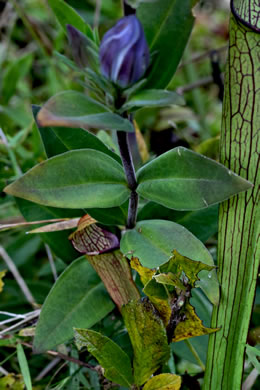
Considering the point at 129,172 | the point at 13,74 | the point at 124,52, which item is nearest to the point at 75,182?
the point at 129,172

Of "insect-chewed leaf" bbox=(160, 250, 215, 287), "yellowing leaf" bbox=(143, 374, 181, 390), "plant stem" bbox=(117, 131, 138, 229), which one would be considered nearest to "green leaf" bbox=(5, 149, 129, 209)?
"plant stem" bbox=(117, 131, 138, 229)

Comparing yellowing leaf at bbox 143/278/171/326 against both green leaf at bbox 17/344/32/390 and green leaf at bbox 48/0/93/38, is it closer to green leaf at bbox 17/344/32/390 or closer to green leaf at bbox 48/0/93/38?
green leaf at bbox 17/344/32/390

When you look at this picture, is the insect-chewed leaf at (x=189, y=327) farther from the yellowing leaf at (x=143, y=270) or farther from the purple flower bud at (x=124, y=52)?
the purple flower bud at (x=124, y=52)

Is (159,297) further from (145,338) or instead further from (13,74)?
(13,74)

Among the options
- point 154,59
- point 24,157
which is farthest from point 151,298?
point 24,157

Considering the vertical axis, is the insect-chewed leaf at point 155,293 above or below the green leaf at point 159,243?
below

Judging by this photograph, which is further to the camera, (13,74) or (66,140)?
(13,74)

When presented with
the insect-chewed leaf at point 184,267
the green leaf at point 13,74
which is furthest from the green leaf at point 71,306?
the green leaf at point 13,74
